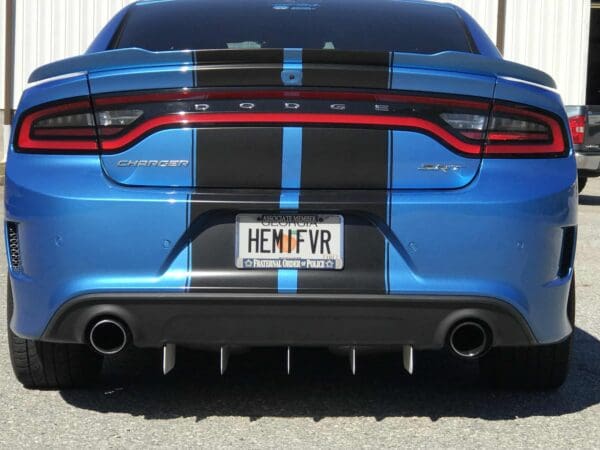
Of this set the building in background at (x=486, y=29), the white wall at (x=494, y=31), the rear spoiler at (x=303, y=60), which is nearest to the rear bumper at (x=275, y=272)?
A: the rear spoiler at (x=303, y=60)

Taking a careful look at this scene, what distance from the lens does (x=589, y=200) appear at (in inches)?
575

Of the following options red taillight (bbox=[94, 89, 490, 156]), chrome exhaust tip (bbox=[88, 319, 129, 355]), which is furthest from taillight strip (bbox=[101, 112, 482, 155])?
chrome exhaust tip (bbox=[88, 319, 129, 355])

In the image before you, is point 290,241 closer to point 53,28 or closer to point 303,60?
point 303,60

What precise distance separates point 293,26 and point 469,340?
4.90ft

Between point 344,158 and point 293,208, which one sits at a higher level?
point 344,158

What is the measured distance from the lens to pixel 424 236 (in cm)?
360

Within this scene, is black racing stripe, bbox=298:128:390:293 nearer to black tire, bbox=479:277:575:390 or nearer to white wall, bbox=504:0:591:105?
black tire, bbox=479:277:575:390

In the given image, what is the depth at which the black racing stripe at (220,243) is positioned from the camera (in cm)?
358

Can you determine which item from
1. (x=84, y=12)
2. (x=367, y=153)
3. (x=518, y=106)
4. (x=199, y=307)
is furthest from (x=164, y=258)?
A: (x=84, y=12)

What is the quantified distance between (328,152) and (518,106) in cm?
62

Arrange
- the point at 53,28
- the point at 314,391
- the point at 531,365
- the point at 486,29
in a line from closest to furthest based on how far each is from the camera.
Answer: the point at 531,365 → the point at 314,391 → the point at 53,28 → the point at 486,29

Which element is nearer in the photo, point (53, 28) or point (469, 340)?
point (469, 340)

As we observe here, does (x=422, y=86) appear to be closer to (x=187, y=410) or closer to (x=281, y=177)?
(x=281, y=177)

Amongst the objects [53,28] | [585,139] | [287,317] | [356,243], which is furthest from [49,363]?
[53,28]
